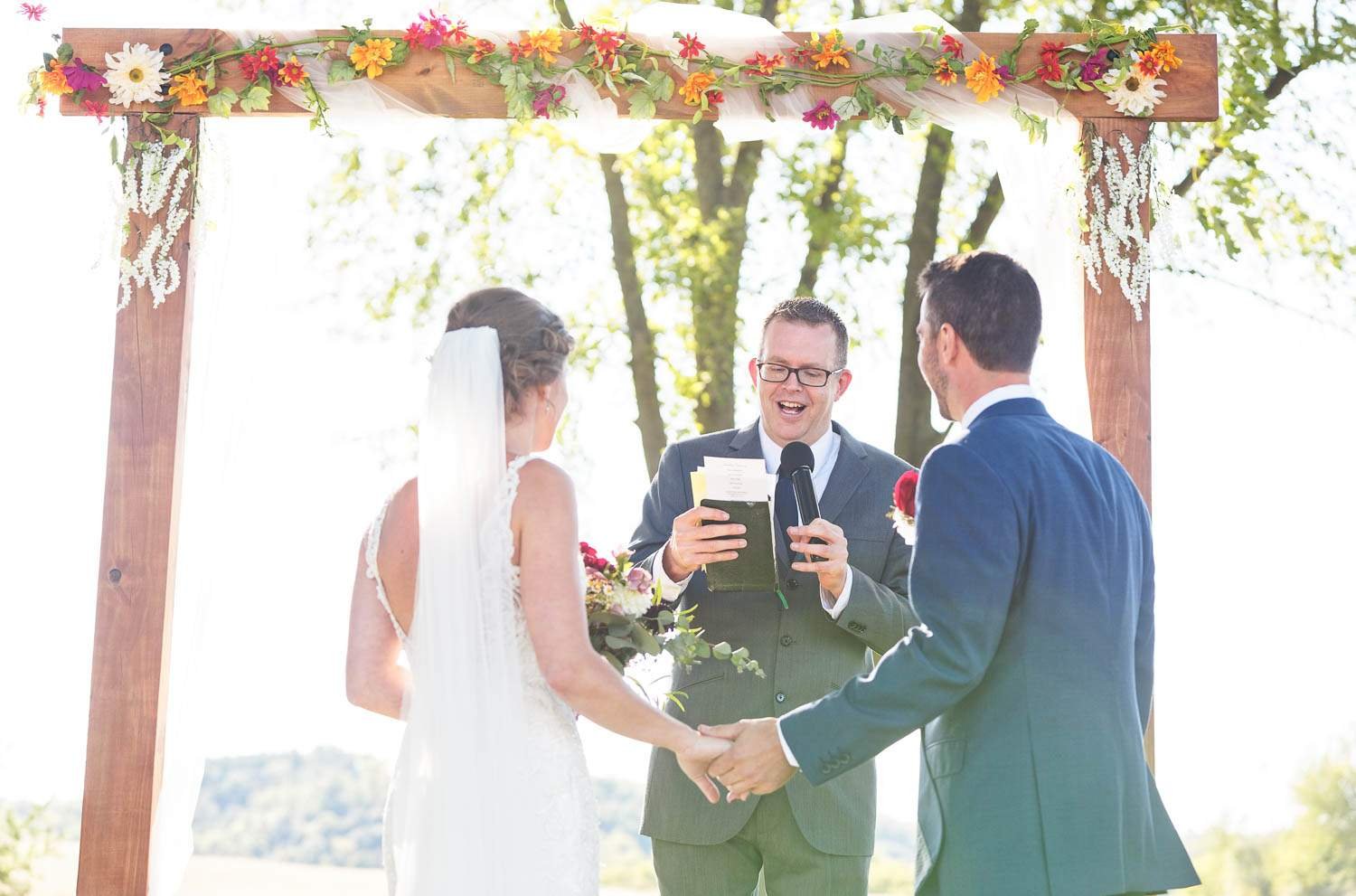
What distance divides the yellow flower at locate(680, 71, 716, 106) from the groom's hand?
2.09 m

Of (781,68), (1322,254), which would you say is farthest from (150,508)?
(1322,254)

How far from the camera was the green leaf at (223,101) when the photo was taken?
444 cm

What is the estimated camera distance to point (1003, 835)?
8.84 feet

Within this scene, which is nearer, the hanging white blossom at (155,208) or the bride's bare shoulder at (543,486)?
the bride's bare shoulder at (543,486)

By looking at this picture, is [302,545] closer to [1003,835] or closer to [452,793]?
[452,793]

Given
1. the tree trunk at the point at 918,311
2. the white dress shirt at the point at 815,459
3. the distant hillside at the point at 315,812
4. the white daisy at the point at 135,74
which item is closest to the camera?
the white dress shirt at the point at 815,459

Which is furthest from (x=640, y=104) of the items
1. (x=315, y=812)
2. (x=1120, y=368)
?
(x=315, y=812)

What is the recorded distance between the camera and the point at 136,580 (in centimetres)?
438

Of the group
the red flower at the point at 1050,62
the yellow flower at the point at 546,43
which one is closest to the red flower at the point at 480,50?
the yellow flower at the point at 546,43

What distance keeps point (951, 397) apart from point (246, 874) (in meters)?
8.15

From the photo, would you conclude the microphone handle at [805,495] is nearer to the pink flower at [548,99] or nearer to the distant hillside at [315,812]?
the pink flower at [548,99]

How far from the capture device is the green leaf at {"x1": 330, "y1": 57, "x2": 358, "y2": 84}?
4.42m

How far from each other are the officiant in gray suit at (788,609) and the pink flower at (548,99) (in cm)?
106

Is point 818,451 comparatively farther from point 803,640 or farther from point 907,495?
point 907,495
